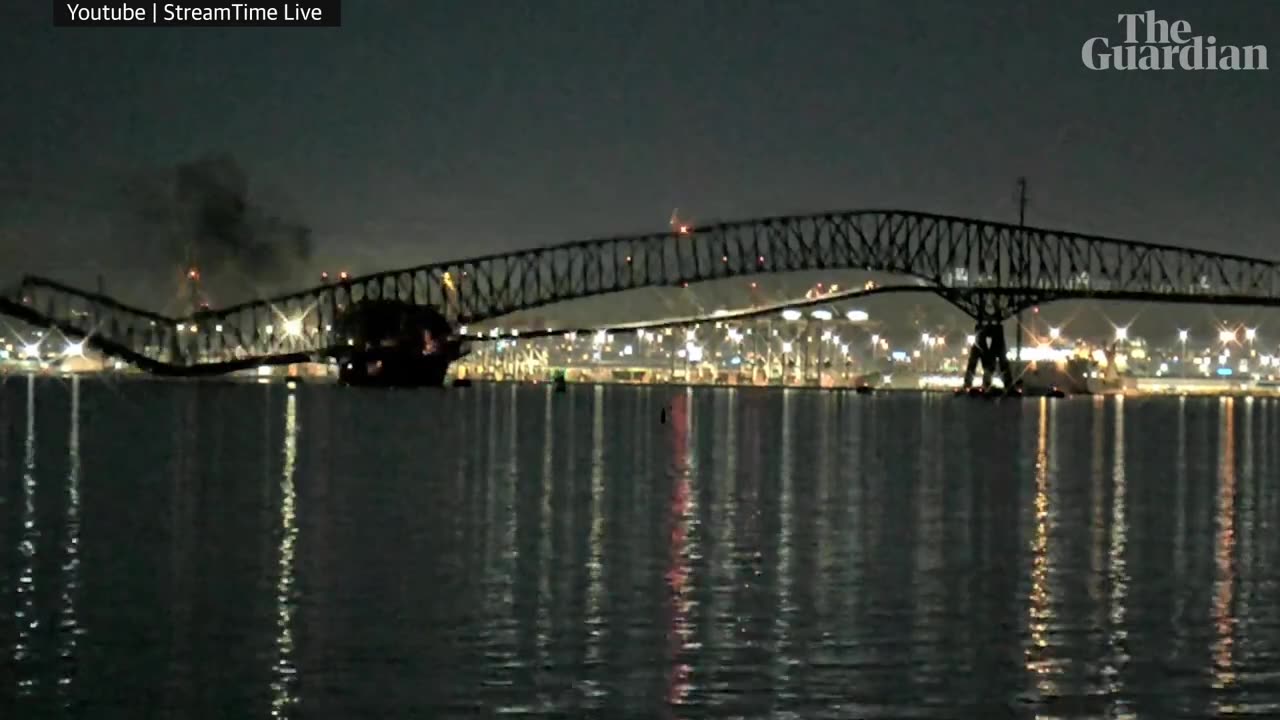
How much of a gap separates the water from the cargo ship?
10251 cm

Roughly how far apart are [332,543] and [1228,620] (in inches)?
508

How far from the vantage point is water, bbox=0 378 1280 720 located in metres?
18.3

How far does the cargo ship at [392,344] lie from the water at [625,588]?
Result: 336 ft

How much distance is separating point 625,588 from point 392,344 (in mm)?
132959

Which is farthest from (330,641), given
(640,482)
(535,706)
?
(640,482)

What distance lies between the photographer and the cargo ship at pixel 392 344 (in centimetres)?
15588

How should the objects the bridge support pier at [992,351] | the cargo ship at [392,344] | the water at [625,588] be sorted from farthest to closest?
the cargo ship at [392,344] < the bridge support pier at [992,351] < the water at [625,588]

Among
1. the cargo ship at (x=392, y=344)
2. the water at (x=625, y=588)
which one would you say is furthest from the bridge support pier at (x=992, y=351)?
the water at (x=625, y=588)

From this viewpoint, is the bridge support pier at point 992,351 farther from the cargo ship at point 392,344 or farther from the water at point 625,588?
the water at point 625,588

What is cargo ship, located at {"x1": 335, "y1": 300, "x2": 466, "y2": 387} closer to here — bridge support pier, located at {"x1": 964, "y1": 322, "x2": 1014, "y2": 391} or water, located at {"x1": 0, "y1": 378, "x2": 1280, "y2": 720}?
bridge support pier, located at {"x1": 964, "y1": 322, "x2": 1014, "y2": 391}

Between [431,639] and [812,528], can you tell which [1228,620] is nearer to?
[431,639]

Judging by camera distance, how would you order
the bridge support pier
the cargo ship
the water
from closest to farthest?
the water → the bridge support pier → the cargo ship

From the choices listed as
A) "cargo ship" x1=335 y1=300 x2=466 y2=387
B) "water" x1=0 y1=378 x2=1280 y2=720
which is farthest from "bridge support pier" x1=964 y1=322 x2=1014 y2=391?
"water" x1=0 y1=378 x2=1280 y2=720

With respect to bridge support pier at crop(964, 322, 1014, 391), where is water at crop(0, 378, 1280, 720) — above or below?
below
